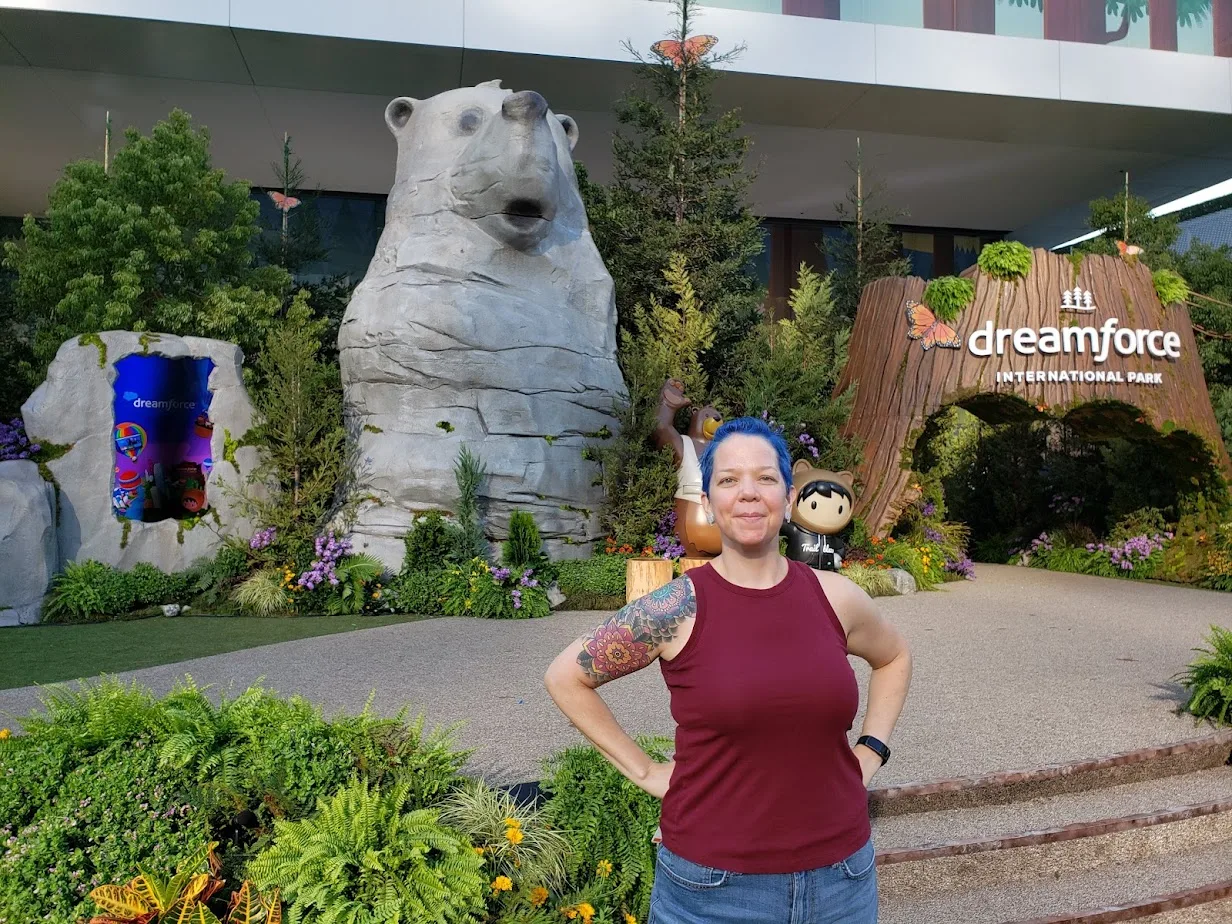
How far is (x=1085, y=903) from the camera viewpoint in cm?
315

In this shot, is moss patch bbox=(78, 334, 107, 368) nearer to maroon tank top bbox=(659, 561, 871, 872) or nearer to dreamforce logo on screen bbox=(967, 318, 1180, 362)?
dreamforce logo on screen bbox=(967, 318, 1180, 362)

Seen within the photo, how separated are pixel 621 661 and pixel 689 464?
635cm

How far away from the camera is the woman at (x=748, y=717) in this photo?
62.2 inches

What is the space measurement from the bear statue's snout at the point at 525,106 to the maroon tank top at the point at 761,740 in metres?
7.73

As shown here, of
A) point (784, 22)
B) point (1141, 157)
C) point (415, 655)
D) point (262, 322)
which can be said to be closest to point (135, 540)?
point (262, 322)

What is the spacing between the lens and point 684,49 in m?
12.6

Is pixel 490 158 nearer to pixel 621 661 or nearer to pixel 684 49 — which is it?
pixel 684 49

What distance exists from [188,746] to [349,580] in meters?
5.51

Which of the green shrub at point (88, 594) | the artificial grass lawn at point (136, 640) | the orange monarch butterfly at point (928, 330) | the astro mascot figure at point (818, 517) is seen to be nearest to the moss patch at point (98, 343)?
the green shrub at point (88, 594)

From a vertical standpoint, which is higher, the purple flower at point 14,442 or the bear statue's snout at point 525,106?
the bear statue's snout at point 525,106

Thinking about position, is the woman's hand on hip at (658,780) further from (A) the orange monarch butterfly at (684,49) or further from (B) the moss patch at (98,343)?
(A) the orange monarch butterfly at (684,49)

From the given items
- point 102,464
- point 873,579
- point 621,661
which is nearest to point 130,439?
point 102,464

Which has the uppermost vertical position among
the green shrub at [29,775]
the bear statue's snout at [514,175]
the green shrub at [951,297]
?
the bear statue's snout at [514,175]

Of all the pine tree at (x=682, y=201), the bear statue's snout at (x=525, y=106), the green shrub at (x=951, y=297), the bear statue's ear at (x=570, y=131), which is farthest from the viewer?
the pine tree at (x=682, y=201)
